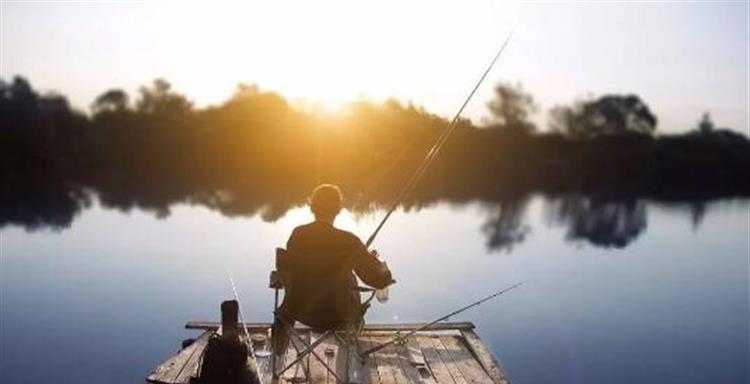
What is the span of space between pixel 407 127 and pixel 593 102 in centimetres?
7133

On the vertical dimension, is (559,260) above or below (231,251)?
below

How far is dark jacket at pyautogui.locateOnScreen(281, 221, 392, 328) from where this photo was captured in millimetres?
5488

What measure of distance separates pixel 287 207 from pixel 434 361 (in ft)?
77.9

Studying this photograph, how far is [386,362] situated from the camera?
20.6 feet

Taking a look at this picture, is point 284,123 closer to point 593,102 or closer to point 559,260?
point 559,260

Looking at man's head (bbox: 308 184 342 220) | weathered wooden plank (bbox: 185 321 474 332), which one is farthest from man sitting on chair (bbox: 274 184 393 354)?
weathered wooden plank (bbox: 185 321 474 332)

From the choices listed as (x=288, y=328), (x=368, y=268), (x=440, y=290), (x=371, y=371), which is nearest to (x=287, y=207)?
(x=440, y=290)

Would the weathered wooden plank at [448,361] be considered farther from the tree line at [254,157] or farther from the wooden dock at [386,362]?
the tree line at [254,157]

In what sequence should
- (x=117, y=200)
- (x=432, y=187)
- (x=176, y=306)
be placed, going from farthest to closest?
(x=432, y=187), (x=117, y=200), (x=176, y=306)

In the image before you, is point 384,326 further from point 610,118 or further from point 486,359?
point 610,118

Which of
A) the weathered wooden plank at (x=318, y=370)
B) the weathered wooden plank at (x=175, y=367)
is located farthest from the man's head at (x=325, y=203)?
the weathered wooden plank at (x=175, y=367)

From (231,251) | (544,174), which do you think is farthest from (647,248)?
(544,174)

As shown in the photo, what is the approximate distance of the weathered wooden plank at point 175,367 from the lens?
18.9 feet

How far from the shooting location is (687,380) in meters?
11.4
